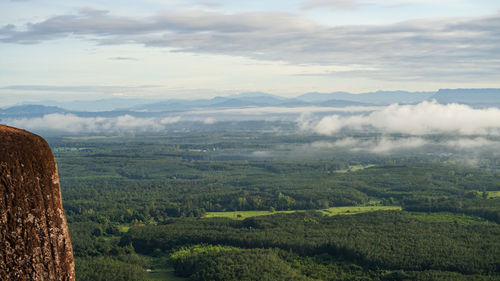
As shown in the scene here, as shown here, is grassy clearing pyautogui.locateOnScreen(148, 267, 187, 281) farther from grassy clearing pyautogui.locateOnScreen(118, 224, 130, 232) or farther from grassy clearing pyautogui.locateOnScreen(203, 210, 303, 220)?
grassy clearing pyautogui.locateOnScreen(203, 210, 303, 220)

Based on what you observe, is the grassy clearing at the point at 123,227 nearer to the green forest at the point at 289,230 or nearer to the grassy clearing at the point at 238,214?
the green forest at the point at 289,230

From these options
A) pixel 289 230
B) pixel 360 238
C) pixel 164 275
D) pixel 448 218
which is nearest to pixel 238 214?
pixel 289 230

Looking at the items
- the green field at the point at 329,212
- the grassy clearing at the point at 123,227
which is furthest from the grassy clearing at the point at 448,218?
the grassy clearing at the point at 123,227

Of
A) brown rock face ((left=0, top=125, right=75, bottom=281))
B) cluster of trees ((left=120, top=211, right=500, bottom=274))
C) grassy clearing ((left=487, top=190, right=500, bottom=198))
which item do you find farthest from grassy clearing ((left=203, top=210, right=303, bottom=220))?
brown rock face ((left=0, top=125, right=75, bottom=281))

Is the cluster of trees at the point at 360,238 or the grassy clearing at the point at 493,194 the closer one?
the cluster of trees at the point at 360,238

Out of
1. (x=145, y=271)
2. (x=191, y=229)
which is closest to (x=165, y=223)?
(x=191, y=229)

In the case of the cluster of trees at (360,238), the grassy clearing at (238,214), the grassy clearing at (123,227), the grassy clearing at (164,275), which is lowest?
the grassy clearing at (238,214)

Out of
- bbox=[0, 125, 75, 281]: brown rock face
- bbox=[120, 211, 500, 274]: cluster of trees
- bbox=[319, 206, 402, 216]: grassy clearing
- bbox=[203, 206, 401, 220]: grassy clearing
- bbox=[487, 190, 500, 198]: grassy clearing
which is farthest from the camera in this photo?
bbox=[487, 190, 500, 198]: grassy clearing
